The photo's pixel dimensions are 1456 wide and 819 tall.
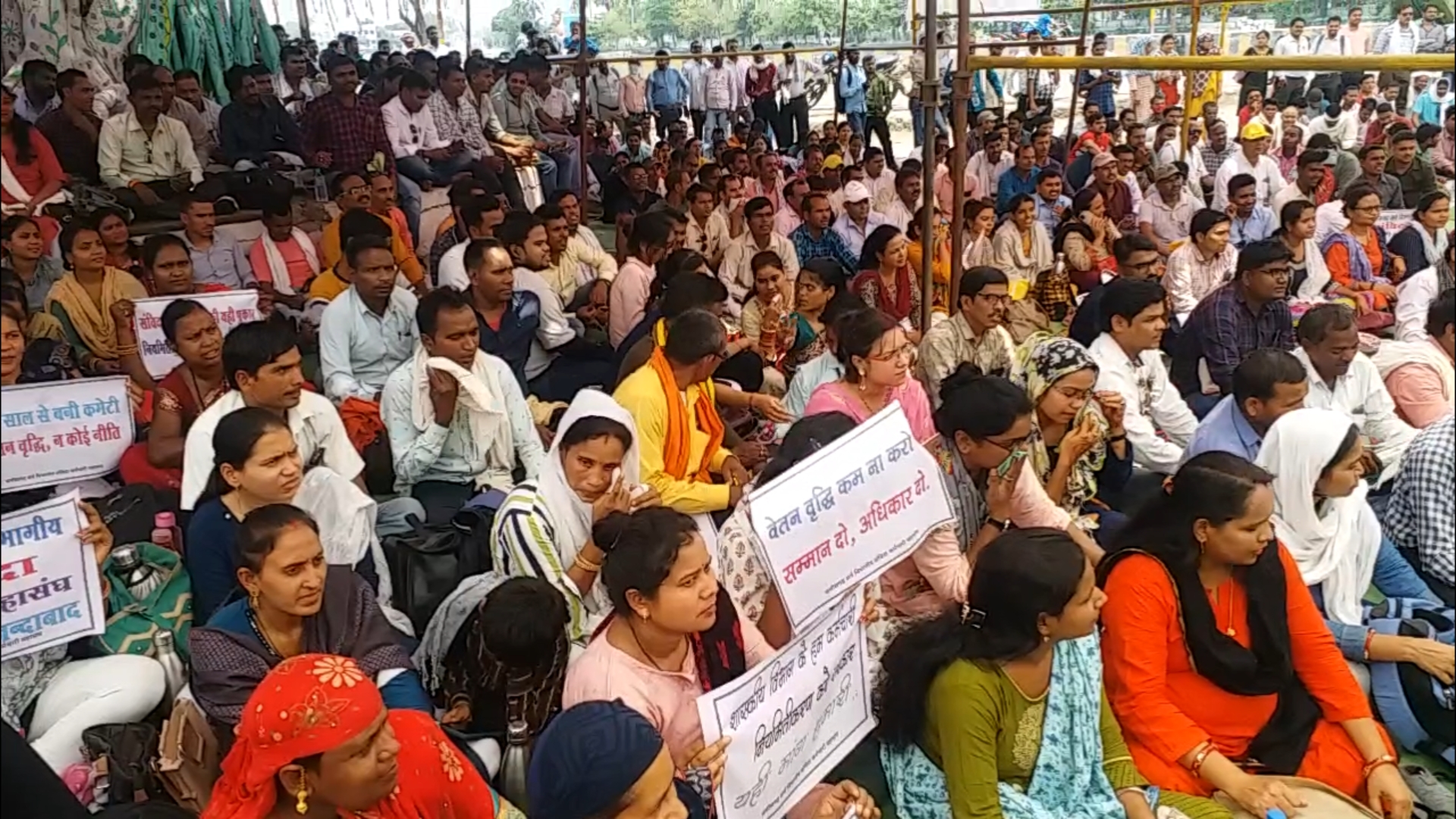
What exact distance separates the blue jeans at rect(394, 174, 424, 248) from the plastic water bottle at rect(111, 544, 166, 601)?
178 inches

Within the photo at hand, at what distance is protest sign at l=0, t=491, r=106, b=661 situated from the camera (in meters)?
1.51

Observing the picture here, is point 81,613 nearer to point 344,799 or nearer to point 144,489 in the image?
point 344,799

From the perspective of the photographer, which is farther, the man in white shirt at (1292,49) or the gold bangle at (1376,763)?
the man in white shirt at (1292,49)

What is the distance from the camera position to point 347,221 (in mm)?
5031

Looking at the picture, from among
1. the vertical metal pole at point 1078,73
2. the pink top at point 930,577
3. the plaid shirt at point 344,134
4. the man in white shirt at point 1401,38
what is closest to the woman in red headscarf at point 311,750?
the pink top at point 930,577

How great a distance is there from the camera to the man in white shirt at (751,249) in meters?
5.98

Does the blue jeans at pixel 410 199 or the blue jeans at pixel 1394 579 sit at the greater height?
the blue jeans at pixel 410 199

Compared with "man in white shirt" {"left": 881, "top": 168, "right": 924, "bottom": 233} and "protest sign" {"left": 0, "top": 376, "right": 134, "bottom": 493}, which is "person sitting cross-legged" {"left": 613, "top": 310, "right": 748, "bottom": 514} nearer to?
"protest sign" {"left": 0, "top": 376, "right": 134, "bottom": 493}

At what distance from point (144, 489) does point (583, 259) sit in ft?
10.2

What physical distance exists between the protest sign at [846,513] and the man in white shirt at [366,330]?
7.31ft

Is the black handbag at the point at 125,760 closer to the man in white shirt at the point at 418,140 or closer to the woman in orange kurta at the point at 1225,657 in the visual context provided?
the woman in orange kurta at the point at 1225,657

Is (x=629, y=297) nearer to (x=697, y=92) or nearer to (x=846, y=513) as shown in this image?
(x=846, y=513)

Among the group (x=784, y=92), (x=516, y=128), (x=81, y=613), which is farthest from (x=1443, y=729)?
(x=784, y=92)

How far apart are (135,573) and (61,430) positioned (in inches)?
35.4
